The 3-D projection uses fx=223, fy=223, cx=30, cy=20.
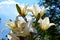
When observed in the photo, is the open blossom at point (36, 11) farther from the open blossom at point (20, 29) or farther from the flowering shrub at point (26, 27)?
the open blossom at point (20, 29)

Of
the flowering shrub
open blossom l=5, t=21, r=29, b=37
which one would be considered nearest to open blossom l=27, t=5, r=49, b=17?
the flowering shrub

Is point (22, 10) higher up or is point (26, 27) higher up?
point (22, 10)

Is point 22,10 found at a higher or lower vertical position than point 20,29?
higher

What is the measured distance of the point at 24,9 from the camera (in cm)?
145

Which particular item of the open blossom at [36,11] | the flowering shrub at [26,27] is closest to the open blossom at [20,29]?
the flowering shrub at [26,27]

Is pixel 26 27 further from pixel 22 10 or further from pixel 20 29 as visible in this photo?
pixel 22 10

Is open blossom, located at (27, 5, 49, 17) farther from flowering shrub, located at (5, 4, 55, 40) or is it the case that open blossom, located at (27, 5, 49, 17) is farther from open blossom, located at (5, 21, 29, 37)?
open blossom, located at (5, 21, 29, 37)

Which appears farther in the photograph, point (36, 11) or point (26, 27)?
point (36, 11)

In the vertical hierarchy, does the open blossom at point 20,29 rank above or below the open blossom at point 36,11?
below

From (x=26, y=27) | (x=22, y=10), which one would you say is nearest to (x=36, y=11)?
(x=22, y=10)

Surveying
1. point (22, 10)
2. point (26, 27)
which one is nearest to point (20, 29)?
point (26, 27)

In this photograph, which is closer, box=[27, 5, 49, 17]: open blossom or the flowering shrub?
the flowering shrub

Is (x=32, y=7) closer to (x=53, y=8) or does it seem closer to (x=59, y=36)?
(x=59, y=36)

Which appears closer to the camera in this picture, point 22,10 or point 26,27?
point 26,27
